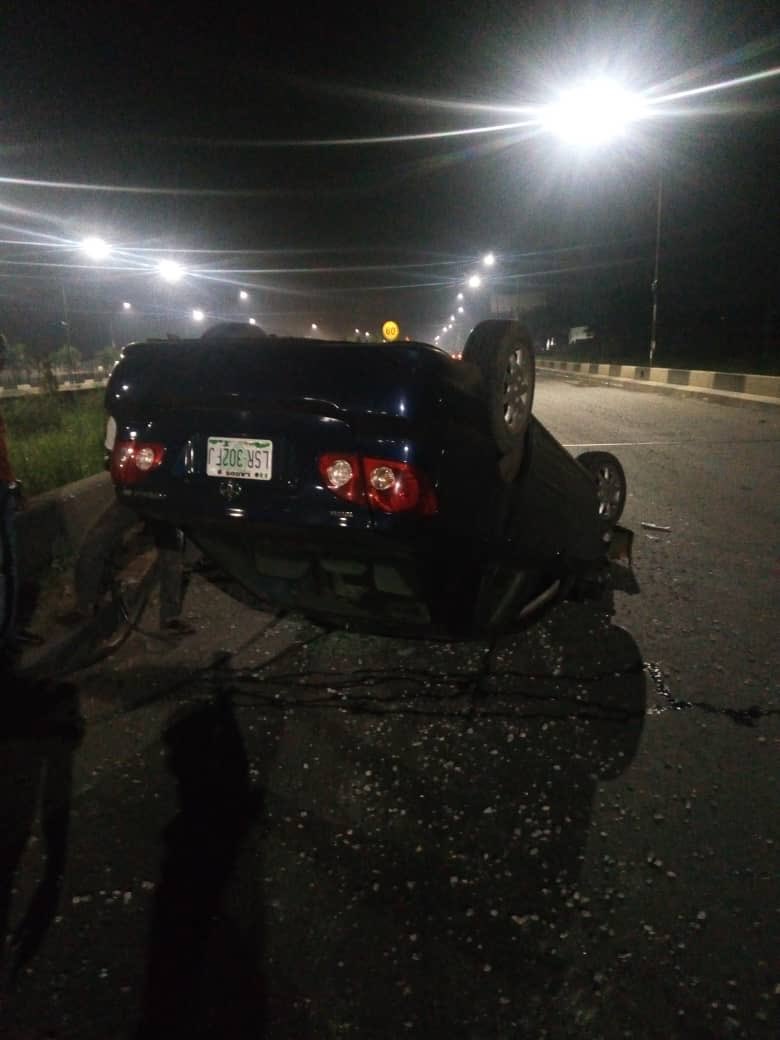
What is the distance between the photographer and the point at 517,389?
3.01m

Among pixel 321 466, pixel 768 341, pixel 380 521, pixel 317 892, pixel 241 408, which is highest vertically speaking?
pixel 768 341

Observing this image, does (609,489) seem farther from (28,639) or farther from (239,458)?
(28,639)

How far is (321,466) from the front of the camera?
101 inches

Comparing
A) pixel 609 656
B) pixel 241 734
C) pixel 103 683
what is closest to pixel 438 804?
pixel 241 734

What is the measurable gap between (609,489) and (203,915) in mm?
3874

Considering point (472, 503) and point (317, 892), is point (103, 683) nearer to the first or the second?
point (317, 892)

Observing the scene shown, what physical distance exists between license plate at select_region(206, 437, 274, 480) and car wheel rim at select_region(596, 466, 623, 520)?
2925mm

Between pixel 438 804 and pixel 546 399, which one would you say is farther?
pixel 546 399

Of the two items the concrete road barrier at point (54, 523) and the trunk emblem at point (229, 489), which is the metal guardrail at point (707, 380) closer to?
the concrete road barrier at point (54, 523)

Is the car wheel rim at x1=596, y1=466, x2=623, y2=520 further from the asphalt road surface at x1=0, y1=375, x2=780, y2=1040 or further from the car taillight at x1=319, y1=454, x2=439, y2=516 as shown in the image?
the car taillight at x1=319, y1=454, x2=439, y2=516

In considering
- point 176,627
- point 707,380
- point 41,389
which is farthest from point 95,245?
point 176,627

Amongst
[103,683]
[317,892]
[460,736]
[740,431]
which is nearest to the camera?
[317,892]

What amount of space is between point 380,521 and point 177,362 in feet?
3.62

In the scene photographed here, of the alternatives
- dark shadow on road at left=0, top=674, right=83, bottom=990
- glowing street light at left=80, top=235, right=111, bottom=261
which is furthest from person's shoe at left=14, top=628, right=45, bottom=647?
glowing street light at left=80, top=235, right=111, bottom=261
